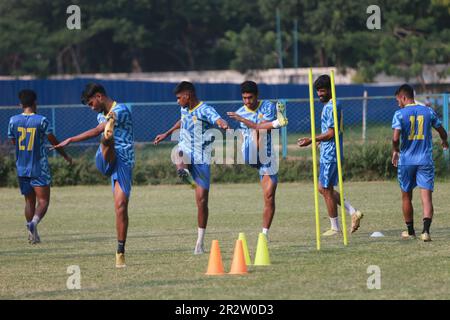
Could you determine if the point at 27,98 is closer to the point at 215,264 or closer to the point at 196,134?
the point at 196,134

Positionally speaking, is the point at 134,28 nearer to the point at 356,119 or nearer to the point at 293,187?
the point at 356,119

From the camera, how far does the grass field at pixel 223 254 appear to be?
33.0ft

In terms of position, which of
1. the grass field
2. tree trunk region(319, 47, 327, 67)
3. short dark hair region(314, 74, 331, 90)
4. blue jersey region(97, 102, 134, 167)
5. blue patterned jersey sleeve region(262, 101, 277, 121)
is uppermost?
tree trunk region(319, 47, 327, 67)

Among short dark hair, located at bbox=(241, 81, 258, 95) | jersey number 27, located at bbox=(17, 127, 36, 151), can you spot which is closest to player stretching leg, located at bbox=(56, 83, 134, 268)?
short dark hair, located at bbox=(241, 81, 258, 95)

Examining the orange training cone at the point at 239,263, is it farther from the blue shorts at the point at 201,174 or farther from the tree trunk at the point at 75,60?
the tree trunk at the point at 75,60

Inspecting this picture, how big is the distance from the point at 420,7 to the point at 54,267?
154 feet

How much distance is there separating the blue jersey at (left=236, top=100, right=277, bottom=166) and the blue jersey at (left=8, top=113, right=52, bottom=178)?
9.38ft

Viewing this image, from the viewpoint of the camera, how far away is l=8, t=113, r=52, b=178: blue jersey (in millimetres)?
15031

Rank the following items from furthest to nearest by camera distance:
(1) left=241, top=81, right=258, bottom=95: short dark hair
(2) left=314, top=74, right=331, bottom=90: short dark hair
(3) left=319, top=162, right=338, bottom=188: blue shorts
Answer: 1. (3) left=319, top=162, right=338, bottom=188: blue shorts
2. (2) left=314, top=74, right=331, bottom=90: short dark hair
3. (1) left=241, top=81, right=258, bottom=95: short dark hair

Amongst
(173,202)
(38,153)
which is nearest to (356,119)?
(173,202)

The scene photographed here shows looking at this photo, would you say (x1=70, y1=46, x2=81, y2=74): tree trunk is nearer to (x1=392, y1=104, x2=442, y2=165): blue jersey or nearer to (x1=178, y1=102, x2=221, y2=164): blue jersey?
(x1=392, y1=104, x2=442, y2=165): blue jersey

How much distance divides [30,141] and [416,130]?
535 cm

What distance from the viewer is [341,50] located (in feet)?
195

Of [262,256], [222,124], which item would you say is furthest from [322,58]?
[262,256]
